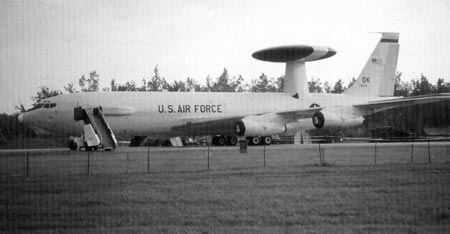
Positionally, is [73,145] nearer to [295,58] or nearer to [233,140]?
[233,140]

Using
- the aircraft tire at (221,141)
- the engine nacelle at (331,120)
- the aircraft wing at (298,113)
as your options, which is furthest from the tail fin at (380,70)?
the aircraft tire at (221,141)

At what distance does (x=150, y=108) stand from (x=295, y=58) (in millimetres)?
15728

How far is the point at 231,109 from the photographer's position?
43375 mm

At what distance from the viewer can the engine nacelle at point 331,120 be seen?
4025cm

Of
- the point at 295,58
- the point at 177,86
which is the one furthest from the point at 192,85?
the point at 295,58

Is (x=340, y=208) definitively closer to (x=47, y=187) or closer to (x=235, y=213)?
(x=235, y=213)

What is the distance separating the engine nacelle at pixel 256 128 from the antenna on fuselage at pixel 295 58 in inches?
294

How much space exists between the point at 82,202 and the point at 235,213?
13.8 ft

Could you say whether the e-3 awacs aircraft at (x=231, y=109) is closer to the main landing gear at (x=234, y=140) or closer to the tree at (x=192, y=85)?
the main landing gear at (x=234, y=140)

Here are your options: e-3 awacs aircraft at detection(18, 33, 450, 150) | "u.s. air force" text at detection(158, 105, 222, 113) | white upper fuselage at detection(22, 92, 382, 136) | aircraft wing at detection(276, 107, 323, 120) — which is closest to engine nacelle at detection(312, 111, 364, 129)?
e-3 awacs aircraft at detection(18, 33, 450, 150)

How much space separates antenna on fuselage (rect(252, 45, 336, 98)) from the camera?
4550 centimetres

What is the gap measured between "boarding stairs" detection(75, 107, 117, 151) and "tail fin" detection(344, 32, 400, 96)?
25.5 metres

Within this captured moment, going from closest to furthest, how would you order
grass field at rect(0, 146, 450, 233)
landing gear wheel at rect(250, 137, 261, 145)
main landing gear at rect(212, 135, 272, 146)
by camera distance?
grass field at rect(0, 146, 450, 233), landing gear wheel at rect(250, 137, 261, 145), main landing gear at rect(212, 135, 272, 146)

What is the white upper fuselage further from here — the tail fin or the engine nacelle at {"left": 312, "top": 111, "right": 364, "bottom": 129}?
the tail fin
